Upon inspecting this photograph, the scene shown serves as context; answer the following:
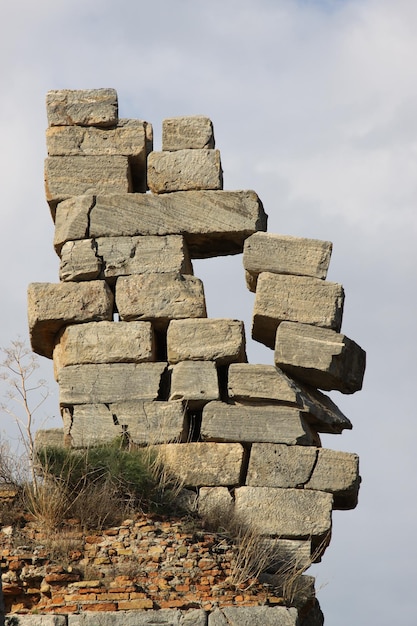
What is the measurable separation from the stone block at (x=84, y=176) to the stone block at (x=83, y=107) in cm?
41

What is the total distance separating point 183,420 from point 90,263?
6.30ft

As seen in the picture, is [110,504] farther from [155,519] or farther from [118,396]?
[118,396]

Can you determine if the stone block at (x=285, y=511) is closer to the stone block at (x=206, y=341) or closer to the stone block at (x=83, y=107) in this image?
the stone block at (x=206, y=341)

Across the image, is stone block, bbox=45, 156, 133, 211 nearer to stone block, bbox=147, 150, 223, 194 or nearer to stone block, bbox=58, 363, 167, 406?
stone block, bbox=147, 150, 223, 194

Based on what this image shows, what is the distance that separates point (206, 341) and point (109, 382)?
0.99 metres

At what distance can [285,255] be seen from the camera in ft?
45.5

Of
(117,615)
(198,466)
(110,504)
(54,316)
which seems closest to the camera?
(117,615)

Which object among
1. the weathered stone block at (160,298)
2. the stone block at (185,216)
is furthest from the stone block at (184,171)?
the weathered stone block at (160,298)

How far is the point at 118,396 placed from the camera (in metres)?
13.3

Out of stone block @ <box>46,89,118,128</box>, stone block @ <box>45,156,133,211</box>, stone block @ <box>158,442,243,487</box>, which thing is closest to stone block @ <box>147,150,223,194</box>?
stone block @ <box>45,156,133,211</box>

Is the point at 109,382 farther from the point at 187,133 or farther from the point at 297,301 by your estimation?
the point at 187,133

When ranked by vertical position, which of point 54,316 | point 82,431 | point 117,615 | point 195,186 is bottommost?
point 117,615

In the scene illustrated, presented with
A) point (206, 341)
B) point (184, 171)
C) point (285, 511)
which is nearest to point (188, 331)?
point (206, 341)

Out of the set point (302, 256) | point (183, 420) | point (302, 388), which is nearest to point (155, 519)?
point (183, 420)
